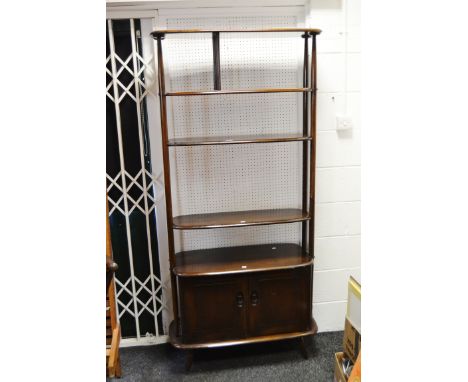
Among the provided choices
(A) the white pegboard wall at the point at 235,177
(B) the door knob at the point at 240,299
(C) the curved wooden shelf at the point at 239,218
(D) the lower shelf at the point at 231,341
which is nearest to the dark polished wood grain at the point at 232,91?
(A) the white pegboard wall at the point at 235,177

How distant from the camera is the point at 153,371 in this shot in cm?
246

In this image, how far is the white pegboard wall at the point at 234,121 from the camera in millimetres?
2408

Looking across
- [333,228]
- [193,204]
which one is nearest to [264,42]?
[193,204]

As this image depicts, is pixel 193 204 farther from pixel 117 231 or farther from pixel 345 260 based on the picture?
pixel 345 260

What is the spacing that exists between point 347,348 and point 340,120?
128 cm

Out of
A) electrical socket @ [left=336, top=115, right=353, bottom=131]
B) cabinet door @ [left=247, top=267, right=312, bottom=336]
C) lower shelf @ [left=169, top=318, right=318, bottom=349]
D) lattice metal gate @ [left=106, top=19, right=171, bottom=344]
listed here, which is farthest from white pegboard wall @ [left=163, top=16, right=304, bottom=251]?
lower shelf @ [left=169, top=318, right=318, bottom=349]

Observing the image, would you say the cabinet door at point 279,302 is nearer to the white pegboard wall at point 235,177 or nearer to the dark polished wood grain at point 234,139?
the white pegboard wall at point 235,177

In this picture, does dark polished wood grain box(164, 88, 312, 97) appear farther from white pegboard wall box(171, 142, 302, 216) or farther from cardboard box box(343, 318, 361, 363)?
cardboard box box(343, 318, 361, 363)

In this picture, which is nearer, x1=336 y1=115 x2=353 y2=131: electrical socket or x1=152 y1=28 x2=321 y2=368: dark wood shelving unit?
x1=152 y1=28 x2=321 y2=368: dark wood shelving unit

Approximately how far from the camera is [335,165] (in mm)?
2590

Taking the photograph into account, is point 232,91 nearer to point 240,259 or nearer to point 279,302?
point 240,259

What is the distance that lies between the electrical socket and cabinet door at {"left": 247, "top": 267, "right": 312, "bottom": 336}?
0.87 m

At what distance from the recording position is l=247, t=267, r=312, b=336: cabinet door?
2400 mm

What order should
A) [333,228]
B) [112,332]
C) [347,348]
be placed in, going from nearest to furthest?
[347,348]
[112,332]
[333,228]
